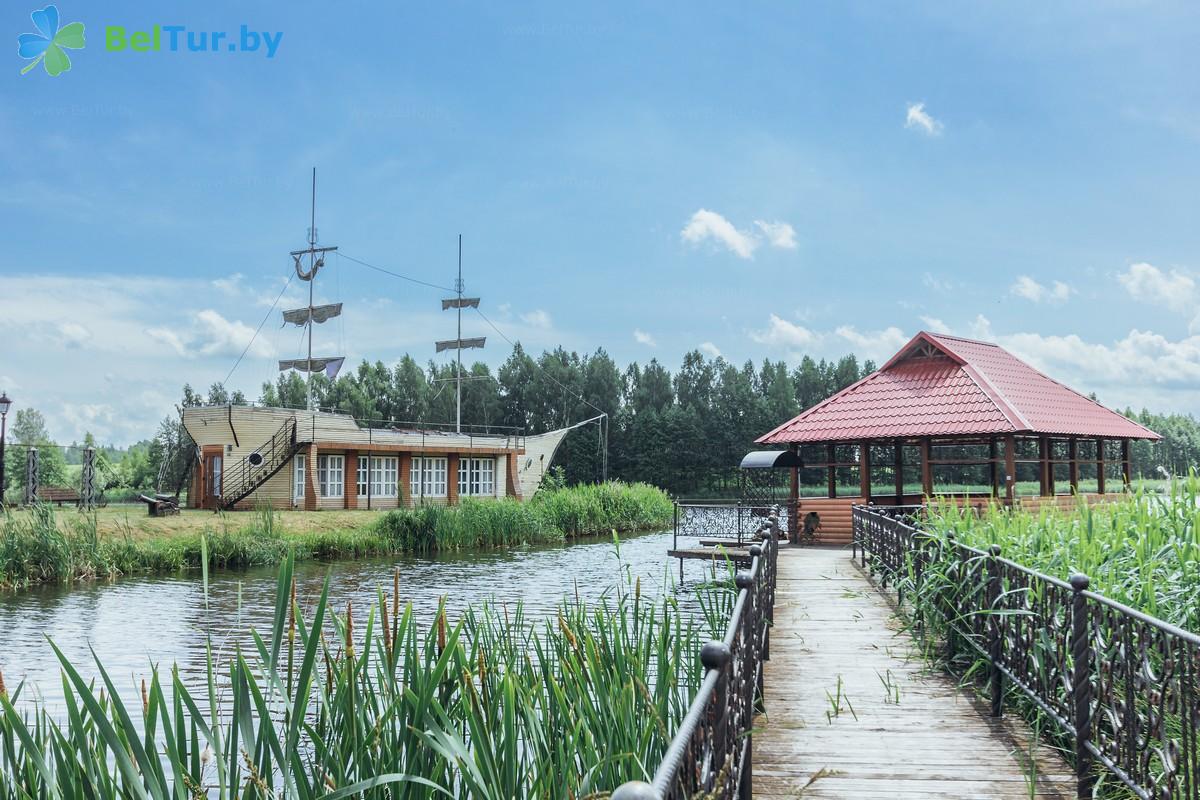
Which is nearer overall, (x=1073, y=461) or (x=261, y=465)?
(x=1073, y=461)

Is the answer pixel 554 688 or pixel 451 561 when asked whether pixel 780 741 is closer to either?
pixel 554 688

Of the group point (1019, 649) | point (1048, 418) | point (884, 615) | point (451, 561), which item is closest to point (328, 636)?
point (884, 615)

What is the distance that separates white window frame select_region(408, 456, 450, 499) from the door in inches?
267

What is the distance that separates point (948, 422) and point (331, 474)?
22449 millimetres

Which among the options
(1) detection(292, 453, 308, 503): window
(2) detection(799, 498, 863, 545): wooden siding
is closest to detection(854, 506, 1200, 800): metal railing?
(2) detection(799, 498, 863, 545): wooden siding

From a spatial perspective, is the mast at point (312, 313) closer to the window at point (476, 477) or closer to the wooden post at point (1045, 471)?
the window at point (476, 477)

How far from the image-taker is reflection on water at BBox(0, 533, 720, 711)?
452 inches

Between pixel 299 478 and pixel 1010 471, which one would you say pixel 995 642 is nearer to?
pixel 1010 471

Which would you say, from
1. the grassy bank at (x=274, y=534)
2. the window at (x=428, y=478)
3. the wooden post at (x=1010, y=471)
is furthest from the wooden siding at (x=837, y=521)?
the window at (x=428, y=478)

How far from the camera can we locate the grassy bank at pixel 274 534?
61.5 feet

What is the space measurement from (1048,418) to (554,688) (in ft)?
62.3

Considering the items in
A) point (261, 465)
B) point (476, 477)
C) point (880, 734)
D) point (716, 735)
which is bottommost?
point (880, 734)

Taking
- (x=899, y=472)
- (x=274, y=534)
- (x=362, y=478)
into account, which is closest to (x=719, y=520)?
(x=899, y=472)

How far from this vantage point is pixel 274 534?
23.7 metres
